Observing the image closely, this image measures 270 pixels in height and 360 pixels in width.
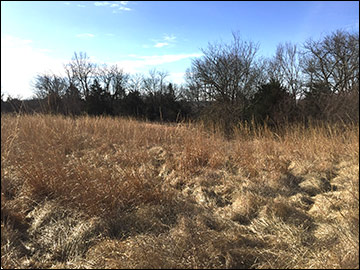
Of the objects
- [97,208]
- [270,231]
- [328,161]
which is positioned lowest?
[270,231]

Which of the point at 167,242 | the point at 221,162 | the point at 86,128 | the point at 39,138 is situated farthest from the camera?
the point at 86,128

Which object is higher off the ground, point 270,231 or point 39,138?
point 39,138

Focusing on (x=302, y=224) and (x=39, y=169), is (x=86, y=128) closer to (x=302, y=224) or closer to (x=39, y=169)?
(x=39, y=169)

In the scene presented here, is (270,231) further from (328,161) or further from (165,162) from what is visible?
(165,162)

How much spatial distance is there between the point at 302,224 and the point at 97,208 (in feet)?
9.00

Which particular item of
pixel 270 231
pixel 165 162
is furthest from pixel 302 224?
pixel 165 162

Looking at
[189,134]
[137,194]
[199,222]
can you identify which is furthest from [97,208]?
[189,134]

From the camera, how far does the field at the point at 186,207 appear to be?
7.83 ft

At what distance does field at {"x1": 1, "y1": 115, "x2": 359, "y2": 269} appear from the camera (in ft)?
7.83

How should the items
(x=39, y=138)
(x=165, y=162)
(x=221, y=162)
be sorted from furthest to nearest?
(x=165, y=162)
(x=221, y=162)
(x=39, y=138)

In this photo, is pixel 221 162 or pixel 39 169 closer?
pixel 39 169

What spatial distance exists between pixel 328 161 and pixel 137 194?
3835 mm

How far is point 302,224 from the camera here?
2.98m

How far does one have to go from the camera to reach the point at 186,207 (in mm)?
3455
